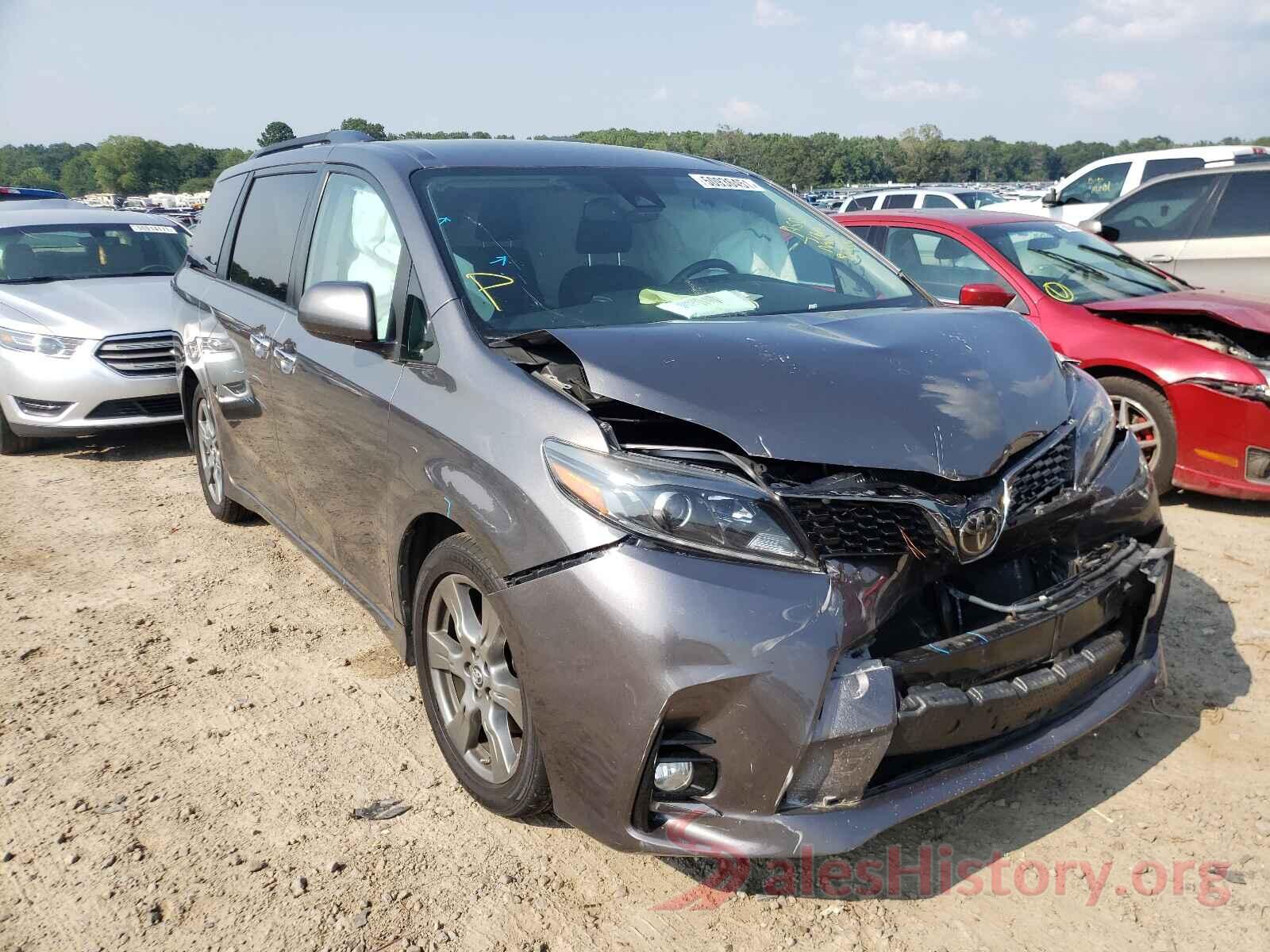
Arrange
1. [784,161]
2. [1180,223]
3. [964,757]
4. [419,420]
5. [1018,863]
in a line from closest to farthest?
1. [964,757]
2. [1018,863]
3. [419,420]
4. [1180,223]
5. [784,161]

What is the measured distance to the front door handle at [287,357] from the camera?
143 inches

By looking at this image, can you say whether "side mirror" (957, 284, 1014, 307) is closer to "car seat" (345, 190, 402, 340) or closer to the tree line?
"car seat" (345, 190, 402, 340)

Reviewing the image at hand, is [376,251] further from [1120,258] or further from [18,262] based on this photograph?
Result: [18,262]

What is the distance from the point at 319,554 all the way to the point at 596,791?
1.98 m

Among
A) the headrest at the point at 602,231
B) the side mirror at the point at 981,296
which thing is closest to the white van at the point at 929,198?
the side mirror at the point at 981,296

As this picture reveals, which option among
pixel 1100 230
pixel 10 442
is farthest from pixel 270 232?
pixel 1100 230

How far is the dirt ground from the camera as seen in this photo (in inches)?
91.3

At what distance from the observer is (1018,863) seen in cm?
248

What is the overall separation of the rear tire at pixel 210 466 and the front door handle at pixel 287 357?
4.62 ft

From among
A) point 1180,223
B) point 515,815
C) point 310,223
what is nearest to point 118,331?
point 310,223

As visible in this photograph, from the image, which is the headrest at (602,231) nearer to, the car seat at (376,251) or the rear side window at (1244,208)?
the car seat at (376,251)

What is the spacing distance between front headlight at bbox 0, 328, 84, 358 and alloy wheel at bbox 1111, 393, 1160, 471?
6.63m

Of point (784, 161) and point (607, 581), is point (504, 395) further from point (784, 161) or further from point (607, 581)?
point (784, 161)

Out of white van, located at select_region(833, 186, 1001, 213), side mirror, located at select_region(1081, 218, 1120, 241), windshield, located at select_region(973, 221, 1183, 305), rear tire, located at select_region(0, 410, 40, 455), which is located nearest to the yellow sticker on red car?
windshield, located at select_region(973, 221, 1183, 305)
